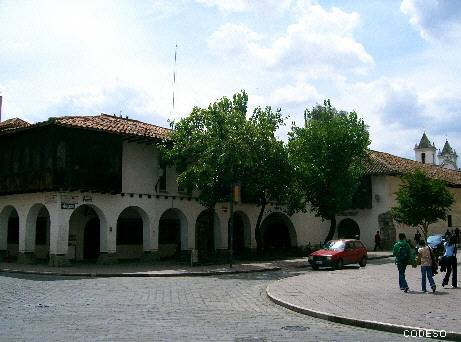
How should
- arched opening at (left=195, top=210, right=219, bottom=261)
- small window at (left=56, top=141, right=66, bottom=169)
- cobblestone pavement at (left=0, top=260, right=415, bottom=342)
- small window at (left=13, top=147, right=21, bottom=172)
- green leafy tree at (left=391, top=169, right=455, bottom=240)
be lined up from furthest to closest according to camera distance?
green leafy tree at (left=391, top=169, right=455, bottom=240) → small window at (left=13, top=147, right=21, bottom=172) → arched opening at (left=195, top=210, right=219, bottom=261) → small window at (left=56, top=141, right=66, bottom=169) → cobblestone pavement at (left=0, top=260, right=415, bottom=342)

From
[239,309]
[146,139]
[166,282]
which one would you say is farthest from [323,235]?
[239,309]

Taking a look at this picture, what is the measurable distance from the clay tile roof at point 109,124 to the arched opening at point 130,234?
5032 millimetres

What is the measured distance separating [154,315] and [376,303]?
5.39 meters

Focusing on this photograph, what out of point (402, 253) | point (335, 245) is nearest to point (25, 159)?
point (335, 245)

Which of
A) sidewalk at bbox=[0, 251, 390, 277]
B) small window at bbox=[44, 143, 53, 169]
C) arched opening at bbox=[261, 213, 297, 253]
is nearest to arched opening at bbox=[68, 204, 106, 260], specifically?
sidewalk at bbox=[0, 251, 390, 277]

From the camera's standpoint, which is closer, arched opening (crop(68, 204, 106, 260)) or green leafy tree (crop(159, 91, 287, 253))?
green leafy tree (crop(159, 91, 287, 253))

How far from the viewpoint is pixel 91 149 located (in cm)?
2666

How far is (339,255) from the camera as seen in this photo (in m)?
25.1

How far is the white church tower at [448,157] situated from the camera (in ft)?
326


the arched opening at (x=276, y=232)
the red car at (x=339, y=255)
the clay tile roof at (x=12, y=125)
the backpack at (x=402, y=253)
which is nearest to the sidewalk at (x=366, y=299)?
the backpack at (x=402, y=253)

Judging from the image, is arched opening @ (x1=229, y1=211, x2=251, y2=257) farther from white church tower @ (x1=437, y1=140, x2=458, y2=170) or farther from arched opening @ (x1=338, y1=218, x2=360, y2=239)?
white church tower @ (x1=437, y1=140, x2=458, y2=170)

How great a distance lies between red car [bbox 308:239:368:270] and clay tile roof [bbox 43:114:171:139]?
10.9 m

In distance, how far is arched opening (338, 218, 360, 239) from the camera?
44750 millimetres

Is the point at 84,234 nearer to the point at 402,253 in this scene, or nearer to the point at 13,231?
the point at 13,231
